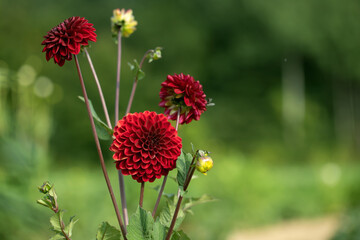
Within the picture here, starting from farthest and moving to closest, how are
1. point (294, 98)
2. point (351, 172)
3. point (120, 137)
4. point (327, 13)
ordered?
1. point (294, 98)
2. point (327, 13)
3. point (351, 172)
4. point (120, 137)

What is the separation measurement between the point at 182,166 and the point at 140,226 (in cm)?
11

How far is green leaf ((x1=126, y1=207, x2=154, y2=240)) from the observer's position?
2.28 feet

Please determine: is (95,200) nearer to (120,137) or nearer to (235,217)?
(235,217)

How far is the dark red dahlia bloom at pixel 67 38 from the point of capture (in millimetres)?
677

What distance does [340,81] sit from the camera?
37.0 ft


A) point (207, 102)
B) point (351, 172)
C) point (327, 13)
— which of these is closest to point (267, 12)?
point (327, 13)

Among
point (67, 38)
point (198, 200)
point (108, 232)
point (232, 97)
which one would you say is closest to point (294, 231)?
point (198, 200)

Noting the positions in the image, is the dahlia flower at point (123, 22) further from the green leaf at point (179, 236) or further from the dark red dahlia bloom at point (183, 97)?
the green leaf at point (179, 236)

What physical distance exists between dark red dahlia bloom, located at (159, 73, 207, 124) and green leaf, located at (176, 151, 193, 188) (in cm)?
7

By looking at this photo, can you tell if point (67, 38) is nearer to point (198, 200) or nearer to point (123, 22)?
point (123, 22)

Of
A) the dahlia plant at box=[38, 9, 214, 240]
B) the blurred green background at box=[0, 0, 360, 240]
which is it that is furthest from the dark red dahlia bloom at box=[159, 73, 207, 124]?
the blurred green background at box=[0, 0, 360, 240]

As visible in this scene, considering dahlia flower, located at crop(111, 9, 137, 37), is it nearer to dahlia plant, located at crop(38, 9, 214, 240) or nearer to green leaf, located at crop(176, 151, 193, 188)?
dahlia plant, located at crop(38, 9, 214, 240)

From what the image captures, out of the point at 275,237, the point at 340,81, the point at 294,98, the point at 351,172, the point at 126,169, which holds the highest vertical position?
the point at 340,81

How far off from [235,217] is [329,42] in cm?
675
